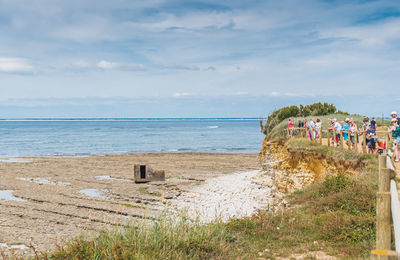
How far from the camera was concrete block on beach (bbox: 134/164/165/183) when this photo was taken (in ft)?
85.9

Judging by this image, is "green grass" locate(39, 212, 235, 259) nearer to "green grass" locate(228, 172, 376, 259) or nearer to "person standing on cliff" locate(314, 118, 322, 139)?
"green grass" locate(228, 172, 376, 259)

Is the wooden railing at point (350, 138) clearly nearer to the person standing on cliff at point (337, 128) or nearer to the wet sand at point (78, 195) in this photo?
the person standing on cliff at point (337, 128)

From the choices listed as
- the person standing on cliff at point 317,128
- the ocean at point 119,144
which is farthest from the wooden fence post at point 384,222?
the ocean at point 119,144

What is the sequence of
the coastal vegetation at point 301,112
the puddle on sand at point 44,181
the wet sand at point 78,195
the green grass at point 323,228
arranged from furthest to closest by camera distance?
the coastal vegetation at point 301,112
the puddle on sand at point 44,181
the wet sand at point 78,195
the green grass at point 323,228

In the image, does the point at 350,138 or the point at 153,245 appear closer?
the point at 153,245

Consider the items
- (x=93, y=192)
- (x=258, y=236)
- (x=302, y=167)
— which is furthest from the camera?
(x=93, y=192)

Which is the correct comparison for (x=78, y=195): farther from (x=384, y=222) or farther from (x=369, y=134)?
(x=384, y=222)

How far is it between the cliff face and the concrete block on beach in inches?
333

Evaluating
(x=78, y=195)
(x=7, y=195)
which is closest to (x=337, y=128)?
(x=78, y=195)

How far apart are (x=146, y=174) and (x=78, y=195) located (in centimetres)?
640

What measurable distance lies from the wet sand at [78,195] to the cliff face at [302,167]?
6.59m

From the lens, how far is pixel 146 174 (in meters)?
26.5

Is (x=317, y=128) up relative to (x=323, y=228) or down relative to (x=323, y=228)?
up

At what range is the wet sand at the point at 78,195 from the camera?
13609 millimetres
